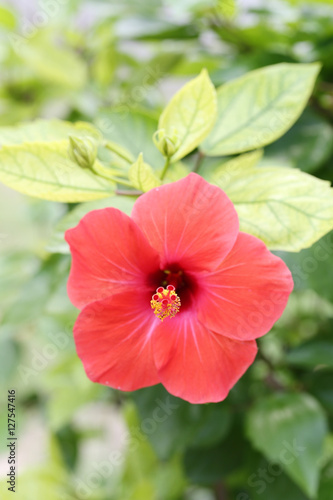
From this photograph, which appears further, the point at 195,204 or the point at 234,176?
the point at 234,176

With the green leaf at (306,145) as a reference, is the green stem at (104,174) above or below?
above

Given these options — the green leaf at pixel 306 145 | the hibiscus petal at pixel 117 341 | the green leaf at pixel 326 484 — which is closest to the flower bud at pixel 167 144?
A: the hibiscus petal at pixel 117 341

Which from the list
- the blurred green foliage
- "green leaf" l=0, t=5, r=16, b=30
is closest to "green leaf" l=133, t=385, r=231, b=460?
the blurred green foliage

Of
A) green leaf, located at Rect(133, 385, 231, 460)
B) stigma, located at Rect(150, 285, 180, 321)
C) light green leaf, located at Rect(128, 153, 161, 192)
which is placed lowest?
green leaf, located at Rect(133, 385, 231, 460)

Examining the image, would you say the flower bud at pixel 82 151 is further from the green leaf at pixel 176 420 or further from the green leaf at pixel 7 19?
the green leaf at pixel 7 19

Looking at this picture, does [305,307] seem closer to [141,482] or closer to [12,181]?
[141,482]

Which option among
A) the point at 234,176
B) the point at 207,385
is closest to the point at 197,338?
the point at 207,385

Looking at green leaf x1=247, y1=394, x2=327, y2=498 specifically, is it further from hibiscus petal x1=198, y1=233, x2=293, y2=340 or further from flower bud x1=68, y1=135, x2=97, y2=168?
flower bud x1=68, y1=135, x2=97, y2=168
